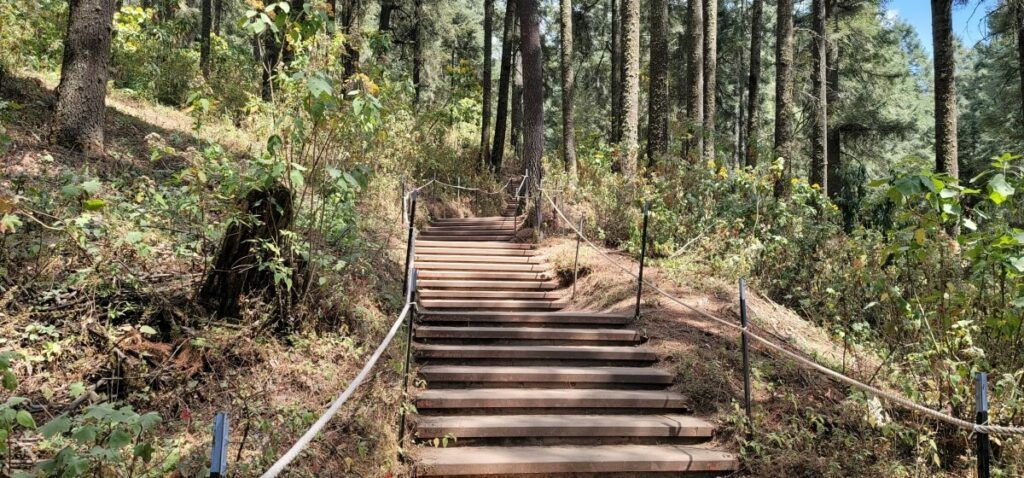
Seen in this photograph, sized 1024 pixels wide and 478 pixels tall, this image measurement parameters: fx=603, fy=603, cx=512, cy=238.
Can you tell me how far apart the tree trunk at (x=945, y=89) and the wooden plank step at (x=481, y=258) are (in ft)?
20.7

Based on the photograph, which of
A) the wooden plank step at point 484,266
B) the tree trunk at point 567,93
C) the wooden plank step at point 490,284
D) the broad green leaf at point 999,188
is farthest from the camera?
the tree trunk at point 567,93

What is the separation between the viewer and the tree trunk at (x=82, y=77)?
6801mm

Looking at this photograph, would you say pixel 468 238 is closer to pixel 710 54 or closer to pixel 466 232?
pixel 466 232

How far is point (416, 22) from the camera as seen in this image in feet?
76.3

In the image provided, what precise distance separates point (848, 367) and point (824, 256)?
267 centimetres

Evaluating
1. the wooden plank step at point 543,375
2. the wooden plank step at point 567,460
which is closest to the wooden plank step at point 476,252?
the wooden plank step at point 543,375

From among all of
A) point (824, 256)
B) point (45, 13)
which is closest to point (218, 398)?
point (824, 256)

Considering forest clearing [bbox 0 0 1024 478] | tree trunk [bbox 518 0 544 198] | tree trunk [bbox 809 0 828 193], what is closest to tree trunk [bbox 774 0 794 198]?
forest clearing [bbox 0 0 1024 478]

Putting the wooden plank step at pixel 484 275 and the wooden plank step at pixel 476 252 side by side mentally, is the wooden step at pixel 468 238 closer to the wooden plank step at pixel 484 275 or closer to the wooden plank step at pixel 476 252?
the wooden plank step at pixel 476 252

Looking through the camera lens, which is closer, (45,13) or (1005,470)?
(1005,470)

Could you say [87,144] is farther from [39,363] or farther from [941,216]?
[941,216]

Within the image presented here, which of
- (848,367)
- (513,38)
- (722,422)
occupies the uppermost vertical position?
(513,38)

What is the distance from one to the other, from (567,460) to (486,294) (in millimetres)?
3905

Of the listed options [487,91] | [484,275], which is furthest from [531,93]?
[487,91]
